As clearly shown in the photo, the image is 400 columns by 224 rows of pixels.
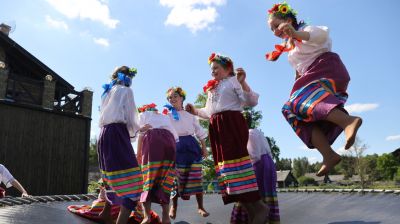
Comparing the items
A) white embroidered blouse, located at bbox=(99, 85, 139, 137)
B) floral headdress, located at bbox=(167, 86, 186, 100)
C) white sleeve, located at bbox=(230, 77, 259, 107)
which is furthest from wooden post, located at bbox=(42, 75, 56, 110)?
white sleeve, located at bbox=(230, 77, 259, 107)

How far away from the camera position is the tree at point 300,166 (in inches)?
2724

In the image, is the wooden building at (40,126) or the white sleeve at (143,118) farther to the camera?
the wooden building at (40,126)

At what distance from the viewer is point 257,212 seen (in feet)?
6.88

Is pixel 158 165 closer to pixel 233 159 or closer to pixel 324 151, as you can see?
pixel 233 159

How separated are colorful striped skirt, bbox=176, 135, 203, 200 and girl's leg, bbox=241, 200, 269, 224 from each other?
1.30m

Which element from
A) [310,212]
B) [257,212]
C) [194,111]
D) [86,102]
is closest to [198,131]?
[194,111]

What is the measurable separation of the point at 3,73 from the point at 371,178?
3026cm

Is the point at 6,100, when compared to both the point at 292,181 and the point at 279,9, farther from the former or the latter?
the point at 292,181

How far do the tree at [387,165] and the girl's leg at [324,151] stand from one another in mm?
53459

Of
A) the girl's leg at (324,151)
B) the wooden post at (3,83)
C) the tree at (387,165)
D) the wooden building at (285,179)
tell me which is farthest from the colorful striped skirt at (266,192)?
the tree at (387,165)

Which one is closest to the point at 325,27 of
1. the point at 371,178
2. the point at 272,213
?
the point at 272,213

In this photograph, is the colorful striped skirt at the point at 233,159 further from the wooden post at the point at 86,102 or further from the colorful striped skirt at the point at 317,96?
the wooden post at the point at 86,102

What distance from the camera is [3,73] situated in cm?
843

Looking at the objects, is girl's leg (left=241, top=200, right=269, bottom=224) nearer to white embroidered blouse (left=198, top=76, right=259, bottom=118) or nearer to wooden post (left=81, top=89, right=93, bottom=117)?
white embroidered blouse (left=198, top=76, right=259, bottom=118)
